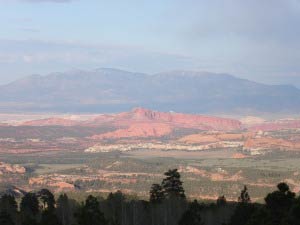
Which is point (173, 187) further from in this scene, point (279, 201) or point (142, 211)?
point (279, 201)

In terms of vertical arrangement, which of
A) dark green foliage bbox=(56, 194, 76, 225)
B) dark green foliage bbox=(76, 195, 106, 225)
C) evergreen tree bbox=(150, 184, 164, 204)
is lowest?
dark green foliage bbox=(56, 194, 76, 225)

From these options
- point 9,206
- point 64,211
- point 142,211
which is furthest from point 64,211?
point 142,211

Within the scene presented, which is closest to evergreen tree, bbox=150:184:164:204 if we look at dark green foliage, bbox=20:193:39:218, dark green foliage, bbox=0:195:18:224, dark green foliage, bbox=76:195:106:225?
dark green foliage, bbox=20:193:39:218

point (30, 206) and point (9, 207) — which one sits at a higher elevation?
point (9, 207)

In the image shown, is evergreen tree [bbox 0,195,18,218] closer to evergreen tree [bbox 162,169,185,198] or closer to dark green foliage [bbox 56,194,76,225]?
dark green foliage [bbox 56,194,76,225]

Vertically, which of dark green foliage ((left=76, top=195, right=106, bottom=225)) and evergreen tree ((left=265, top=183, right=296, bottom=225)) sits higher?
evergreen tree ((left=265, top=183, right=296, bottom=225))

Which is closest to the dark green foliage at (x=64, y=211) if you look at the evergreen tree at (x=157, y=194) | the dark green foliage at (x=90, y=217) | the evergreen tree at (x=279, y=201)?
the evergreen tree at (x=157, y=194)

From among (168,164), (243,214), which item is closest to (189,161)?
(168,164)

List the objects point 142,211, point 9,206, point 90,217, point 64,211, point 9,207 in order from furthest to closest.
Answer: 1. point 64,211
2. point 142,211
3. point 9,206
4. point 9,207
5. point 90,217

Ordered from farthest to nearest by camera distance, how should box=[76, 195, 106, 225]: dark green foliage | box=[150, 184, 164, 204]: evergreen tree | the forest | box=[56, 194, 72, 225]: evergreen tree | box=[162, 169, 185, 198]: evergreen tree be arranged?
box=[56, 194, 72, 225]: evergreen tree < box=[150, 184, 164, 204]: evergreen tree < box=[162, 169, 185, 198]: evergreen tree < the forest < box=[76, 195, 106, 225]: dark green foliage

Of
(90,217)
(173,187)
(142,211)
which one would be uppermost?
(173,187)

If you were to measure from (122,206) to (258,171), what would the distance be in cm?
7125

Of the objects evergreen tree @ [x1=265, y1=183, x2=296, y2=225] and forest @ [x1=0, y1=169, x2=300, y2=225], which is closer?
evergreen tree @ [x1=265, y1=183, x2=296, y2=225]

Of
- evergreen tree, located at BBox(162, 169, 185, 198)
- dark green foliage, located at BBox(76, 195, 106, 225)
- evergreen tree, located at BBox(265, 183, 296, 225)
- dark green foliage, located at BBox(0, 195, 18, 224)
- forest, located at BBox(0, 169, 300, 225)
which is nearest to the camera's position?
evergreen tree, located at BBox(265, 183, 296, 225)
